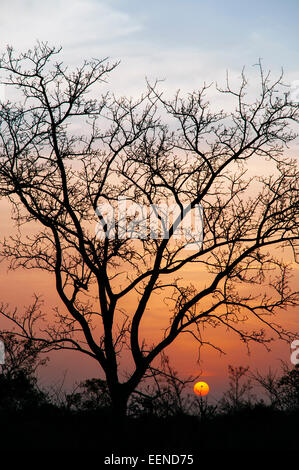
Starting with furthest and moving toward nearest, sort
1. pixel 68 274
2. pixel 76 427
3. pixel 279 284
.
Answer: pixel 68 274, pixel 279 284, pixel 76 427

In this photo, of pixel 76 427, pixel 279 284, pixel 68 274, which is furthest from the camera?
pixel 68 274

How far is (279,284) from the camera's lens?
50.7 ft

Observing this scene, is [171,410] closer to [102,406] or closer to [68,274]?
[102,406]

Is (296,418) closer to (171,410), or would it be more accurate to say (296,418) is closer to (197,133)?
(171,410)
